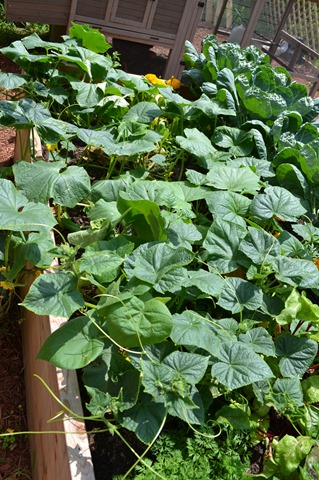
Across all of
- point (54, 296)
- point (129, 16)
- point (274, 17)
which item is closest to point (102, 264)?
point (54, 296)

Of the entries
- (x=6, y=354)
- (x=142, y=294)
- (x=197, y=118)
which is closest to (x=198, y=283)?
(x=142, y=294)

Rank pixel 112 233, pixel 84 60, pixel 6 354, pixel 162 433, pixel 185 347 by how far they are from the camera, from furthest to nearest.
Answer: pixel 84 60
pixel 6 354
pixel 112 233
pixel 185 347
pixel 162 433

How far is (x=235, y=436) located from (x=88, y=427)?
402mm

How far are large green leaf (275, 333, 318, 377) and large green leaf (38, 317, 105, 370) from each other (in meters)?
0.54

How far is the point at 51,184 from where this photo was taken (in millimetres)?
1722

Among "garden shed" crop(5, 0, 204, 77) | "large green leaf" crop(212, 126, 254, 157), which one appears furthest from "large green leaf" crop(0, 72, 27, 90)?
"garden shed" crop(5, 0, 204, 77)

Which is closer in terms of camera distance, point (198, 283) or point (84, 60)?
point (198, 283)

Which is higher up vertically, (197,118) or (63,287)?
(197,118)

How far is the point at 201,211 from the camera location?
2213 millimetres

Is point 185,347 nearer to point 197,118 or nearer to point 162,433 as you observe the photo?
point 162,433

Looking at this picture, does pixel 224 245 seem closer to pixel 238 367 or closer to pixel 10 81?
pixel 238 367

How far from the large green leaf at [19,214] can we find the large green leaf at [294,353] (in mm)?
775

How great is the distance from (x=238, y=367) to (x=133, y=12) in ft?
11.3

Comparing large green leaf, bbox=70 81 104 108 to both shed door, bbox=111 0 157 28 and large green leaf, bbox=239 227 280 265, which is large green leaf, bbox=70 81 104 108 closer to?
large green leaf, bbox=239 227 280 265
